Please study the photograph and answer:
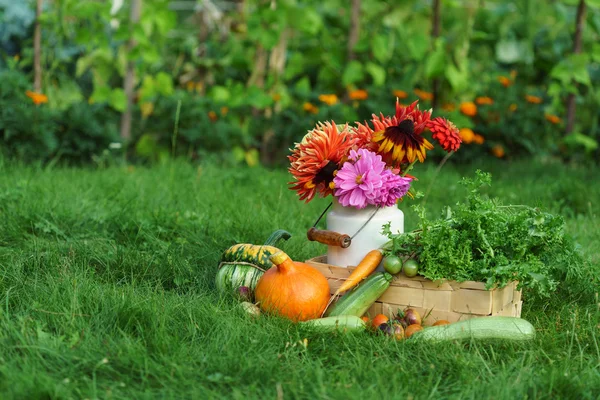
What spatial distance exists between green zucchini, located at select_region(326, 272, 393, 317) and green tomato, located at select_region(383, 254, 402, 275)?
22 millimetres

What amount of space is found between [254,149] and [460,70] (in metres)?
1.87

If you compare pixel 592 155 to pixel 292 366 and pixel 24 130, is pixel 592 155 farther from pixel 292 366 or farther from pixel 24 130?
pixel 292 366

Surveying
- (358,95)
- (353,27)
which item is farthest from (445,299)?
(353,27)

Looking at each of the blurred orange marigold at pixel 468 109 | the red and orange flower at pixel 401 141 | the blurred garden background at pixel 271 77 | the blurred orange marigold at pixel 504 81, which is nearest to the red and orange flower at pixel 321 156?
the red and orange flower at pixel 401 141

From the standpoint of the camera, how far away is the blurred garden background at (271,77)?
231 inches

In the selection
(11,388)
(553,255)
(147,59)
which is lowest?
(11,388)

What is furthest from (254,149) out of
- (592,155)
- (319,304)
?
(319,304)

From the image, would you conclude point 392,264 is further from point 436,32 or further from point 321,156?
point 436,32

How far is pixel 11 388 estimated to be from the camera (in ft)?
6.64

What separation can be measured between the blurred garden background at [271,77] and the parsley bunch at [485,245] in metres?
2.75

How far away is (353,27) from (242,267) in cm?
395

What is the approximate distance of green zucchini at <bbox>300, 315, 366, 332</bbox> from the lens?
8.41 ft

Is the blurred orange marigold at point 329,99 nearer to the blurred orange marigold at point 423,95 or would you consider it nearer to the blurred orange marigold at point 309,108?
the blurred orange marigold at point 309,108

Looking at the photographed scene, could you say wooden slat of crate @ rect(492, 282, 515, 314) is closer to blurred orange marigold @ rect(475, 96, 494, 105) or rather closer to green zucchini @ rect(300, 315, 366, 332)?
green zucchini @ rect(300, 315, 366, 332)
